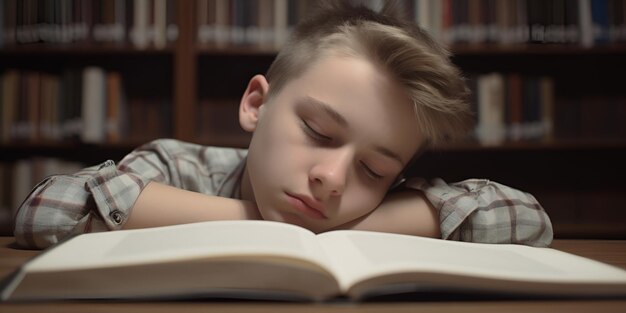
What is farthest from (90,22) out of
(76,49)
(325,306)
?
(325,306)

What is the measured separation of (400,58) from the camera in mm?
788

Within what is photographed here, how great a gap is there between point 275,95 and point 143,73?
1409 millimetres

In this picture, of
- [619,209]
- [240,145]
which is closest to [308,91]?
[240,145]

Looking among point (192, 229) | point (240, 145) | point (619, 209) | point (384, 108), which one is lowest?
point (619, 209)

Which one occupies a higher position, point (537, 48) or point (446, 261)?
point (537, 48)

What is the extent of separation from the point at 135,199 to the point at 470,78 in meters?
1.44

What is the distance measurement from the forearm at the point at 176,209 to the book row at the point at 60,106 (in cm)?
118

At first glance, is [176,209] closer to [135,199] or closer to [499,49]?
[135,199]

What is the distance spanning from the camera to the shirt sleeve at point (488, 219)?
80cm

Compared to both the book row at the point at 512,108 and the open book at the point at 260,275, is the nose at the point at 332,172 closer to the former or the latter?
the open book at the point at 260,275

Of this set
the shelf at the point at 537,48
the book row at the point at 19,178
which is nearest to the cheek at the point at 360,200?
the shelf at the point at 537,48

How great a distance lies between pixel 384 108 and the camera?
2.46ft

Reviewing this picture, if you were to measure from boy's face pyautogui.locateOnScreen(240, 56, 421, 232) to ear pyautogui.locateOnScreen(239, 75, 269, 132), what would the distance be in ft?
0.33

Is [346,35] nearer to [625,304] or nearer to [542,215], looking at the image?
[542,215]
